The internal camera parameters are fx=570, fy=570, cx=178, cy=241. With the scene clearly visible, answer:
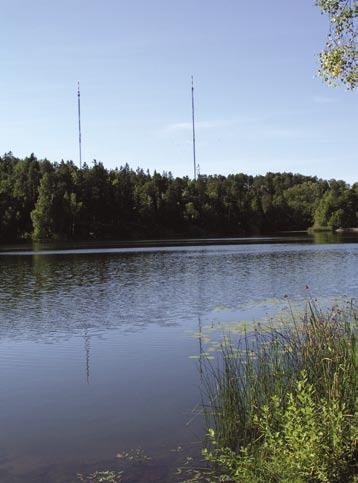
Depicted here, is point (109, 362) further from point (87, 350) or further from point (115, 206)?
point (115, 206)

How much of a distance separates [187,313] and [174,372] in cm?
975

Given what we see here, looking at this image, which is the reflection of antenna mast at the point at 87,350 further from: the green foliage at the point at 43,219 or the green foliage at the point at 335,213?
the green foliage at the point at 335,213

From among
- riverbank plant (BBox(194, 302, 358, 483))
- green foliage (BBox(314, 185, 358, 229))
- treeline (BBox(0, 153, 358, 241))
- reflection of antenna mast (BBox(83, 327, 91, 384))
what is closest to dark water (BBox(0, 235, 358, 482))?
reflection of antenna mast (BBox(83, 327, 91, 384))

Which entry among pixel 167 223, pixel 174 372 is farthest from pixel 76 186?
pixel 174 372

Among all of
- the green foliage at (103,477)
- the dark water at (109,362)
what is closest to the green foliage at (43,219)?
the dark water at (109,362)

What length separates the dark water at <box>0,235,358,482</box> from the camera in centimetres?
963

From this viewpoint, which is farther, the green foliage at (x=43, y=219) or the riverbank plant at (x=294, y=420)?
the green foliage at (x=43, y=219)

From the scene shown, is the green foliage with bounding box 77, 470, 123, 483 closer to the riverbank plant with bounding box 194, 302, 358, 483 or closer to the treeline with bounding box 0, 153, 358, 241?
the riverbank plant with bounding box 194, 302, 358, 483

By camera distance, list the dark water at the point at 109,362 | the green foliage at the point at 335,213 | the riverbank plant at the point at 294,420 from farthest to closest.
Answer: the green foliage at the point at 335,213
the dark water at the point at 109,362
the riverbank plant at the point at 294,420

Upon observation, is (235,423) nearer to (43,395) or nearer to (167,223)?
(43,395)

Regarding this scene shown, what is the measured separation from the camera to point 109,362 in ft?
52.4

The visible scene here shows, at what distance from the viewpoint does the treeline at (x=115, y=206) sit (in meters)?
135

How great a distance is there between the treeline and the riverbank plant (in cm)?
12457

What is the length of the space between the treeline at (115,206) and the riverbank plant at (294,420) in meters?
125
